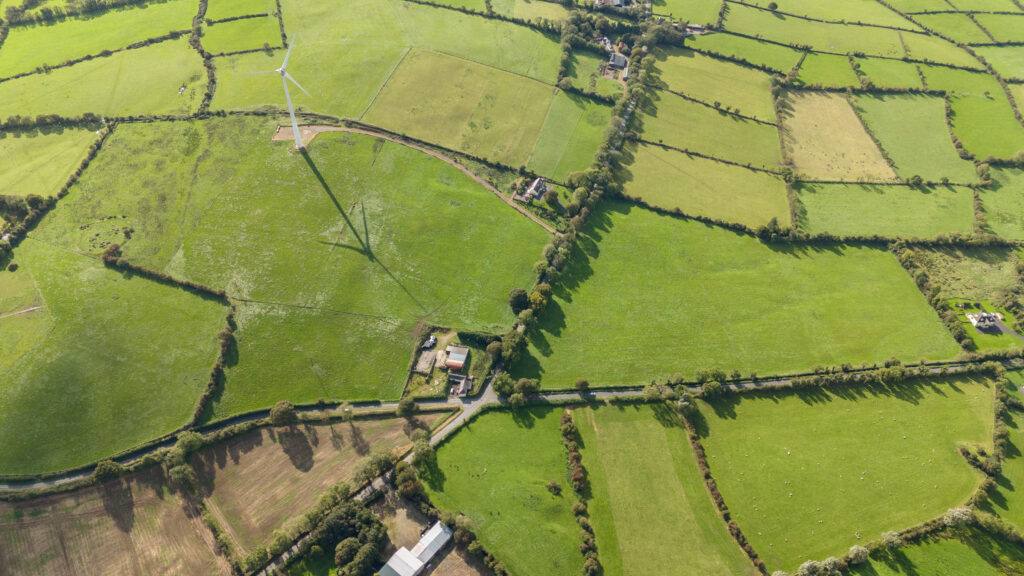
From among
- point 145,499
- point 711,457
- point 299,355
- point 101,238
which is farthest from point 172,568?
point 711,457

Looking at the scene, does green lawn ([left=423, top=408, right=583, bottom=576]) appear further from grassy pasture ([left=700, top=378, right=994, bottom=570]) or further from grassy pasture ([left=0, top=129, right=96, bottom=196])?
grassy pasture ([left=0, top=129, right=96, bottom=196])

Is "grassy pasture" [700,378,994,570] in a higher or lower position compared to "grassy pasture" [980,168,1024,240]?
lower

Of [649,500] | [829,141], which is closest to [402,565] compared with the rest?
[649,500]

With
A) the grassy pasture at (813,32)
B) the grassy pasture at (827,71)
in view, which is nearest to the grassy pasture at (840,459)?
the grassy pasture at (827,71)

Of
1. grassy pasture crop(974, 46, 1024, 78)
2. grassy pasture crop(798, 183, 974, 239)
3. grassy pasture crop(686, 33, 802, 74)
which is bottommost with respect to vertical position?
grassy pasture crop(798, 183, 974, 239)

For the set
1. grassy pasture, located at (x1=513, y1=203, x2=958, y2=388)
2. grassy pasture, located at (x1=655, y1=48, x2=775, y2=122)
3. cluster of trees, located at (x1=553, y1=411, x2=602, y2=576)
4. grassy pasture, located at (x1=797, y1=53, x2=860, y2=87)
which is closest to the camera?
cluster of trees, located at (x1=553, y1=411, x2=602, y2=576)

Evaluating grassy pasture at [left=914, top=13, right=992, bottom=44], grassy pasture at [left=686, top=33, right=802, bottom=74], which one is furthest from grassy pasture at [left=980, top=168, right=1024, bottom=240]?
grassy pasture at [left=914, top=13, right=992, bottom=44]

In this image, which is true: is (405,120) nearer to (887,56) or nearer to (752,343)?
(752,343)
